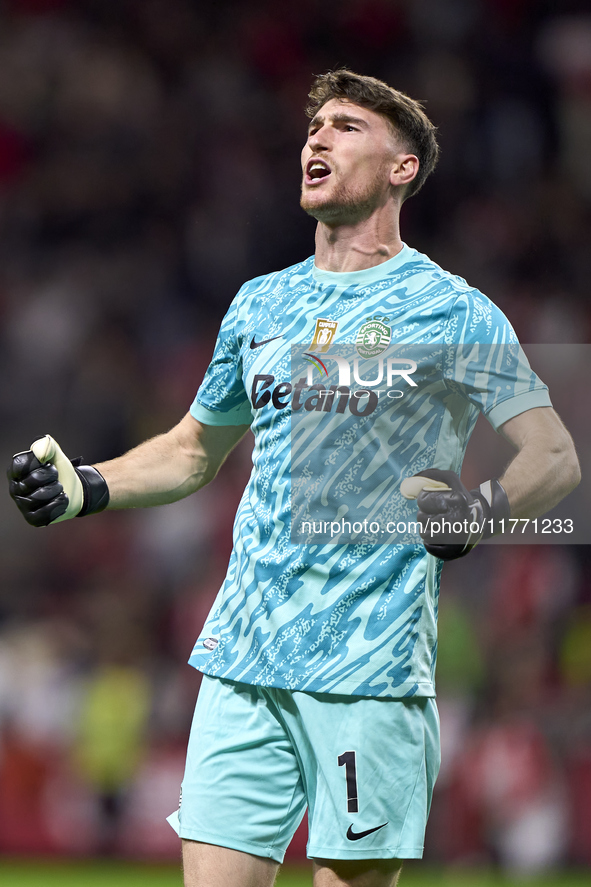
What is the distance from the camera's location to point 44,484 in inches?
102

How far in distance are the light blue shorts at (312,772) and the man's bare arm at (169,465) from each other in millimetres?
543

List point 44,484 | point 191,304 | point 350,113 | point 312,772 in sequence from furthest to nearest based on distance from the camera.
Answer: point 191,304, point 350,113, point 44,484, point 312,772

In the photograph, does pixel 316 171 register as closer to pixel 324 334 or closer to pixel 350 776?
pixel 324 334

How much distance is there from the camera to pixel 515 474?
237 centimetres

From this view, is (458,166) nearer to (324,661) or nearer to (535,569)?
(535,569)

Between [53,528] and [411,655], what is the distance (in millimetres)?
4854

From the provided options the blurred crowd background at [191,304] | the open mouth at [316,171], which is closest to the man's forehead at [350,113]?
the open mouth at [316,171]

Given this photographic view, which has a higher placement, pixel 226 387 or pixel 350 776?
pixel 226 387

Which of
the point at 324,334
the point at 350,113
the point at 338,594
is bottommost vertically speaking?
the point at 338,594

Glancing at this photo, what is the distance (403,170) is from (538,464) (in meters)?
0.89

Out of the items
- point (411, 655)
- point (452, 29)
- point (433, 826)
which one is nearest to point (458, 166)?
point (452, 29)

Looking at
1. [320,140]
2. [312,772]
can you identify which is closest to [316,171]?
[320,140]

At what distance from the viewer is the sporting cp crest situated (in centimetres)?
258

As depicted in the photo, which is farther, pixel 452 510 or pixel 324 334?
pixel 324 334
